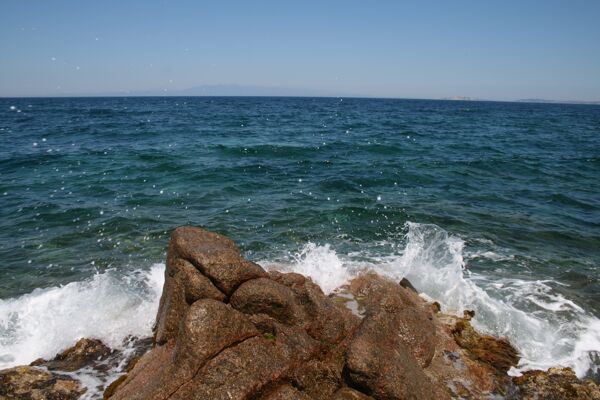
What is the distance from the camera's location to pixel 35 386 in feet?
20.0

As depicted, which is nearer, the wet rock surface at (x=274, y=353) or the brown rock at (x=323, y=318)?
the wet rock surface at (x=274, y=353)

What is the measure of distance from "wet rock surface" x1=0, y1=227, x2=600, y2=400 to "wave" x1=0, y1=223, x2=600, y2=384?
722 mm

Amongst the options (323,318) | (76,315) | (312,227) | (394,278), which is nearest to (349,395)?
(323,318)

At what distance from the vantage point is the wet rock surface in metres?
5.20

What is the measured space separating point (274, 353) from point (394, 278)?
19.0ft

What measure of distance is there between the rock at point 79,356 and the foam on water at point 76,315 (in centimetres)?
20

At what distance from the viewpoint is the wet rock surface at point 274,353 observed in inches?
205

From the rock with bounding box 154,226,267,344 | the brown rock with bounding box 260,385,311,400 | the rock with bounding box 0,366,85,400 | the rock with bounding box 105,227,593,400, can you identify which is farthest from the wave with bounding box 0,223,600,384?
the brown rock with bounding box 260,385,311,400

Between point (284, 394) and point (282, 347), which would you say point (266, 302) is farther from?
point (284, 394)

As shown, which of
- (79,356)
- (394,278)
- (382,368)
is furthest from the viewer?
(394,278)

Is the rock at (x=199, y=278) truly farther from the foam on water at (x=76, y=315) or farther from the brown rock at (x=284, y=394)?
the foam on water at (x=76, y=315)

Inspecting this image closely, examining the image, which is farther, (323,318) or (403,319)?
(403,319)

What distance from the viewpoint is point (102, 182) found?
19.4m

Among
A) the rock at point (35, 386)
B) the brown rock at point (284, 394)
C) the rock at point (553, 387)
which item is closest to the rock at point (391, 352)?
the brown rock at point (284, 394)
